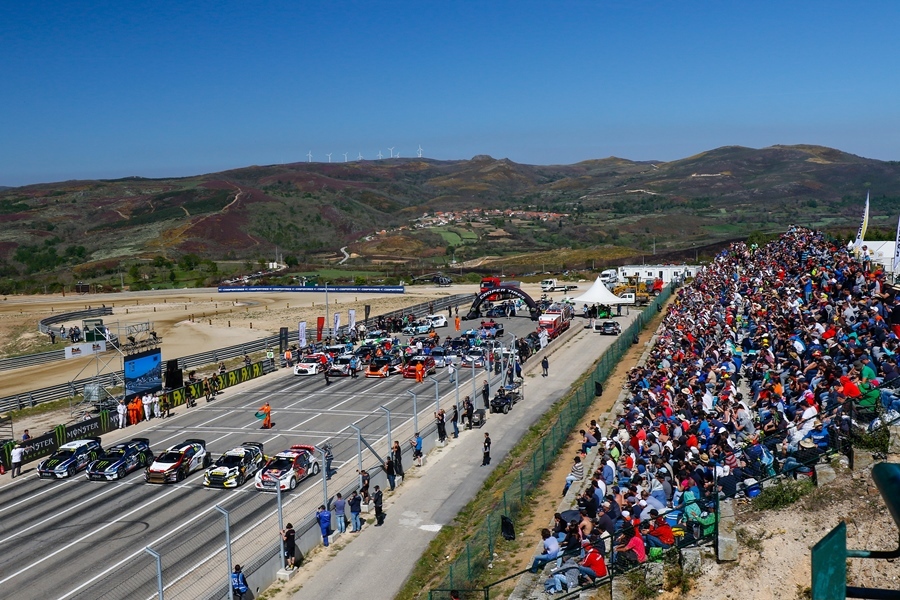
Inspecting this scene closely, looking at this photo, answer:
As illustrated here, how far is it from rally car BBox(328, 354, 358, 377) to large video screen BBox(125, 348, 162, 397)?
10.7 metres

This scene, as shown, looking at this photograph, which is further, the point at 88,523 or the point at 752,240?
the point at 752,240

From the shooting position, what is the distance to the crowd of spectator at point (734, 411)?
582 inches

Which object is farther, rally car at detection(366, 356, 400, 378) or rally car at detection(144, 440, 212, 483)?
rally car at detection(366, 356, 400, 378)

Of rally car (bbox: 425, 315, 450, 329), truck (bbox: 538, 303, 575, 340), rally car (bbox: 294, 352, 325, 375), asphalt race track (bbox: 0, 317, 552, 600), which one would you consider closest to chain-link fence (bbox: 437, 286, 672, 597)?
asphalt race track (bbox: 0, 317, 552, 600)

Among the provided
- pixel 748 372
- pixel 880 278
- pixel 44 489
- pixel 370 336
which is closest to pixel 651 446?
pixel 748 372

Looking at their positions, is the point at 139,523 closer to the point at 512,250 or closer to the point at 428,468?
the point at 428,468

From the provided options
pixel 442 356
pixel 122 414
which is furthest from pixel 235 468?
pixel 442 356

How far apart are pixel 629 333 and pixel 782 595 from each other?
1671 inches

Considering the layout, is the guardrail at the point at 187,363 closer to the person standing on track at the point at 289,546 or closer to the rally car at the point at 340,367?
the rally car at the point at 340,367

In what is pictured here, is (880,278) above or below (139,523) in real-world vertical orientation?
above

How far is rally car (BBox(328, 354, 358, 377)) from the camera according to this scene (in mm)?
49344

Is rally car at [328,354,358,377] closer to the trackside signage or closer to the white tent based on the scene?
the white tent

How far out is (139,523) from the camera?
83.8ft

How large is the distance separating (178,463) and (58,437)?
875 centimetres
